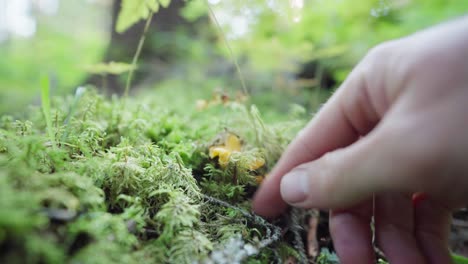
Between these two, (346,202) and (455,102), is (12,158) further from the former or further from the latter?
(455,102)

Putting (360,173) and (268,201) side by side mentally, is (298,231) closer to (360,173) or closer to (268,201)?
(268,201)

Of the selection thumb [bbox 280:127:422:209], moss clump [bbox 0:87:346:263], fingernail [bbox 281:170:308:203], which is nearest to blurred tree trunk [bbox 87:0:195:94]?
moss clump [bbox 0:87:346:263]

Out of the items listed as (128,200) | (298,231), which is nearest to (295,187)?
(298,231)

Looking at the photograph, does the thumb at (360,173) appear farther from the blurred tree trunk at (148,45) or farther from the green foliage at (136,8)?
the blurred tree trunk at (148,45)

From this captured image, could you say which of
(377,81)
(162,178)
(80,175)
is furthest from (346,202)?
(80,175)

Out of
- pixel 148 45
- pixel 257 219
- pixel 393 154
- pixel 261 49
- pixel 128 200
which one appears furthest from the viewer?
pixel 148 45

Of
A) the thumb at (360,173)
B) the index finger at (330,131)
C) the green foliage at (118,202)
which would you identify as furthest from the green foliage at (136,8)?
the thumb at (360,173)
